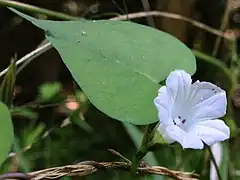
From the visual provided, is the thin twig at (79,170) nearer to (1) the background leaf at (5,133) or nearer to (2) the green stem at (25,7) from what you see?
(1) the background leaf at (5,133)

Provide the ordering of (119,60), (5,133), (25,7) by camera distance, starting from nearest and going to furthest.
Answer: (5,133), (119,60), (25,7)

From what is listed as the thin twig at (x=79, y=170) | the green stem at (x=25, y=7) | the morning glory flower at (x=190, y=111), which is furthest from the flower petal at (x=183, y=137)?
the green stem at (x=25, y=7)

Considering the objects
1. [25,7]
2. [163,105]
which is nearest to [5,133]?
[163,105]

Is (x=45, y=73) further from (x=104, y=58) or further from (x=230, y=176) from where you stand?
(x=104, y=58)

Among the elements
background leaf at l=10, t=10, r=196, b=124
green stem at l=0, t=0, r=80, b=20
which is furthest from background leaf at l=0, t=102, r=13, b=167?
green stem at l=0, t=0, r=80, b=20

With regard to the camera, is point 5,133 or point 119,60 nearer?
point 5,133

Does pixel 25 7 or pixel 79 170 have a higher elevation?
pixel 25 7

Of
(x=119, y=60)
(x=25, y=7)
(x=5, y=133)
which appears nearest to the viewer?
(x=5, y=133)

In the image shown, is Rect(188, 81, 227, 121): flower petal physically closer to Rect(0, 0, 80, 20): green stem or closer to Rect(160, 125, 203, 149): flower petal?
Rect(160, 125, 203, 149): flower petal

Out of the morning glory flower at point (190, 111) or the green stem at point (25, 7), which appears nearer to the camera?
the morning glory flower at point (190, 111)

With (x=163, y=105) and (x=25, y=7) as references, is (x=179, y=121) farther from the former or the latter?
(x=25, y=7)
